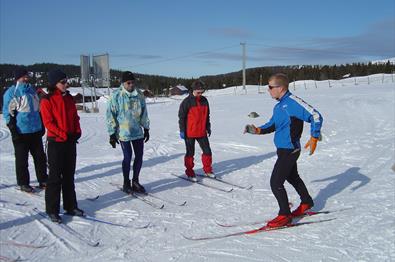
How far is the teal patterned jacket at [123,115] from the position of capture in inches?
247

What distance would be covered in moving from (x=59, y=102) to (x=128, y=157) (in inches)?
63.8

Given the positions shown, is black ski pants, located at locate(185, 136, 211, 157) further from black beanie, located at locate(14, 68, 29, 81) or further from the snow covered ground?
black beanie, located at locate(14, 68, 29, 81)

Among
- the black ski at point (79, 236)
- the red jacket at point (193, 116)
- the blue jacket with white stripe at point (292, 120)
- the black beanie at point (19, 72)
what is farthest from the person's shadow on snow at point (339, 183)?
the black beanie at point (19, 72)

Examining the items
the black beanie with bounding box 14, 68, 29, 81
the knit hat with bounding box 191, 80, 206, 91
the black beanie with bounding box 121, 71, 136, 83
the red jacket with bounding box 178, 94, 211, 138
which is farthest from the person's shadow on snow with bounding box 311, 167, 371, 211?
the black beanie with bounding box 14, 68, 29, 81

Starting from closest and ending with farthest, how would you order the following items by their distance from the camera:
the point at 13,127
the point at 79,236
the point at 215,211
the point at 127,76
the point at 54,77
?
the point at 79,236
the point at 54,77
the point at 215,211
the point at 127,76
the point at 13,127

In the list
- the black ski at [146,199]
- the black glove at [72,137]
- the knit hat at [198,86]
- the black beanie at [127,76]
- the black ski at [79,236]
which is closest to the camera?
the black ski at [79,236]

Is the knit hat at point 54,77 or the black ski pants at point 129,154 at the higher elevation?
the knit hat at point 54,77

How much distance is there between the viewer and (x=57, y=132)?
504cm

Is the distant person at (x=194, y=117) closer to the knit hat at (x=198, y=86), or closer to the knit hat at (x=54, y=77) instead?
the knit hat at (x=198, y=86)

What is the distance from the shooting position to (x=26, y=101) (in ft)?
20.7

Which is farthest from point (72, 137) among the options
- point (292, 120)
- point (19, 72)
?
point (292, 120)

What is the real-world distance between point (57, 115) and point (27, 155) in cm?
175

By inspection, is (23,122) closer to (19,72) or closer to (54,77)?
(19,72)

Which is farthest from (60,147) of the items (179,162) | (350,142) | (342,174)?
(350,142)
